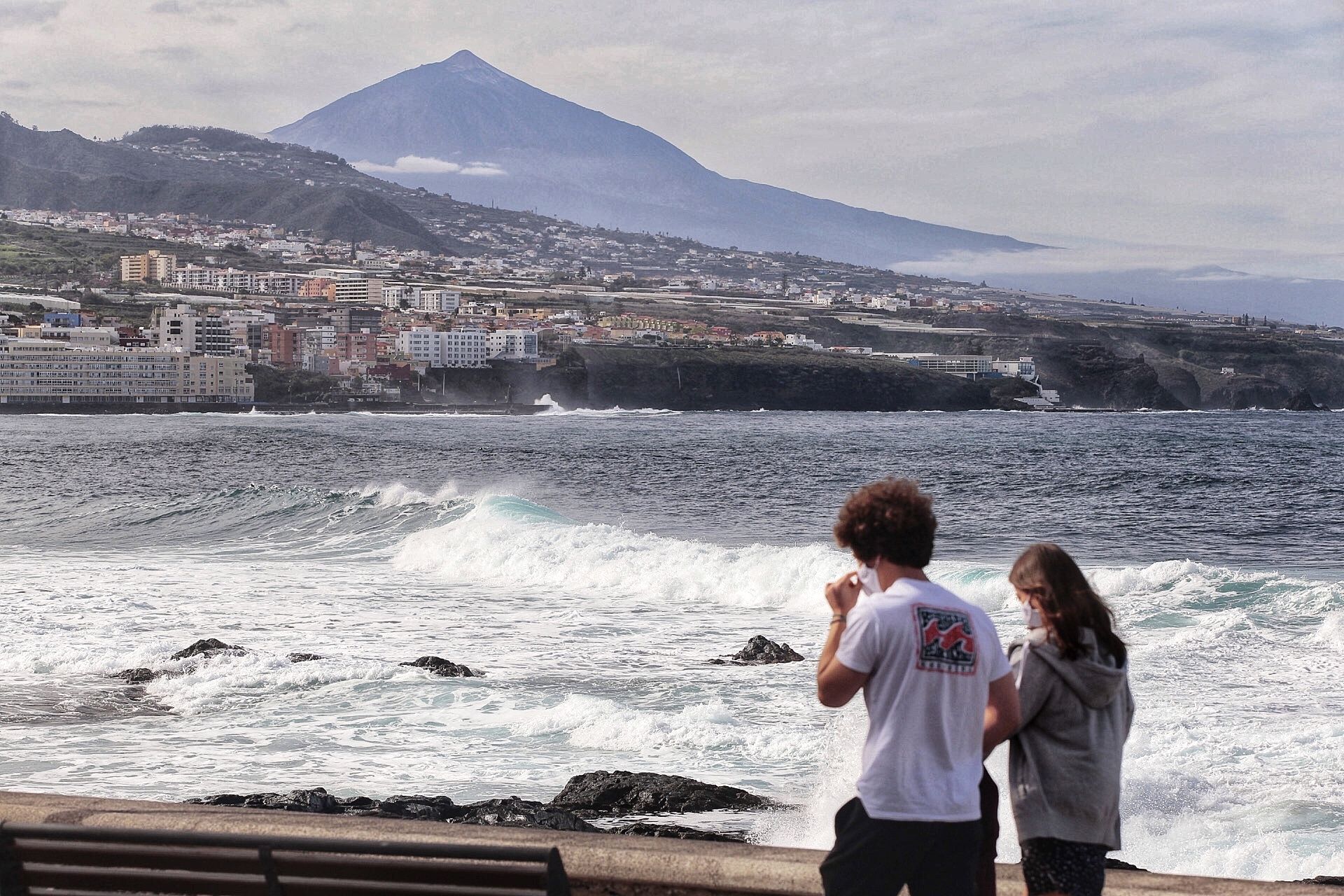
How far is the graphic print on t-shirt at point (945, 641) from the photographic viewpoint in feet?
8.64

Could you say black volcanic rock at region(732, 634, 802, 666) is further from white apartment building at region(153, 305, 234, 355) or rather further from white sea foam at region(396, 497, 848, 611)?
white apartment building at region(153, 305, 234, 355)

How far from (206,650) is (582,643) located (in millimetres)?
3540

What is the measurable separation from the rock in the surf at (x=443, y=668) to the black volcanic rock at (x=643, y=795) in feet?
12.1

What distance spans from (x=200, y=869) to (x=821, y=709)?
697 cm

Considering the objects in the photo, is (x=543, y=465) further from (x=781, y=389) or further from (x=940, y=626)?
(x=781, y=389)

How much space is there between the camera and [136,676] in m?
10.6

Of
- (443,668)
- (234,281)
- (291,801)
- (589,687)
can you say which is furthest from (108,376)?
(291,801)

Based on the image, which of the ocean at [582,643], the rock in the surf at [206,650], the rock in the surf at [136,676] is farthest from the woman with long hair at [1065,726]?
the rock in the surf at [206,650]

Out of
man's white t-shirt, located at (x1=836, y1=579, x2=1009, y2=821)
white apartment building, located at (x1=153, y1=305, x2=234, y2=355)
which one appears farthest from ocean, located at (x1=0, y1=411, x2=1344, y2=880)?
white apartment building, located at (x1=153, y1=305, x2=234, y2=355)

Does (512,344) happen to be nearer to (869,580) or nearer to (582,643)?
(582,643)

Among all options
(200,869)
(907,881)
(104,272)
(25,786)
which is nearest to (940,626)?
(907,881)

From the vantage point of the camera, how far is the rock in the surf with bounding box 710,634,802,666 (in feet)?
38.0

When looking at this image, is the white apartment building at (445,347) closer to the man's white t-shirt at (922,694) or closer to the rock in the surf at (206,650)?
the rock in the surf at (206,650)

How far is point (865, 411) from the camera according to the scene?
13525 centimetres
